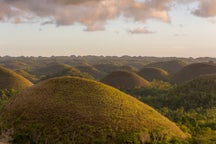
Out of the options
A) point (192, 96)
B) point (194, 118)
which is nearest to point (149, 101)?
point (192, 96)

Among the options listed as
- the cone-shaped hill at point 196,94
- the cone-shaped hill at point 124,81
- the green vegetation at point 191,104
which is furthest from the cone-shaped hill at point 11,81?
the cone-shaped hill at point 196,94

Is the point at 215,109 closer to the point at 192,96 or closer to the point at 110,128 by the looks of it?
the point at 192,96

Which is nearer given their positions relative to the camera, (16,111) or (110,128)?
(110,128)

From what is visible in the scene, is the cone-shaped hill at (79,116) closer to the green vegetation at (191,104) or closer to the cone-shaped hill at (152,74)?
the green vegetation at (191,104)

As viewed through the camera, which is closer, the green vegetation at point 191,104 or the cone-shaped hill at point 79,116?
the cone-shaped hill at point 79,116

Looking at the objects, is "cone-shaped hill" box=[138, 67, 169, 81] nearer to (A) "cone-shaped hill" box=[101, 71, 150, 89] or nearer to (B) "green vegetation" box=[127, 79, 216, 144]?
(A) "cone-shaped hill" box=[101, 71, 150, 89]

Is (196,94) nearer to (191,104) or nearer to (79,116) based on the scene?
(191,104)

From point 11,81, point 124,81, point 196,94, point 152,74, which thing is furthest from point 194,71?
point 11,81

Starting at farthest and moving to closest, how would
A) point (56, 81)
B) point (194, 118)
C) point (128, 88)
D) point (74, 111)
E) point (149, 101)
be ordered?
point (128, 88), point (149, 101), point (194, 118), point (56, 81), point (74, 111)
